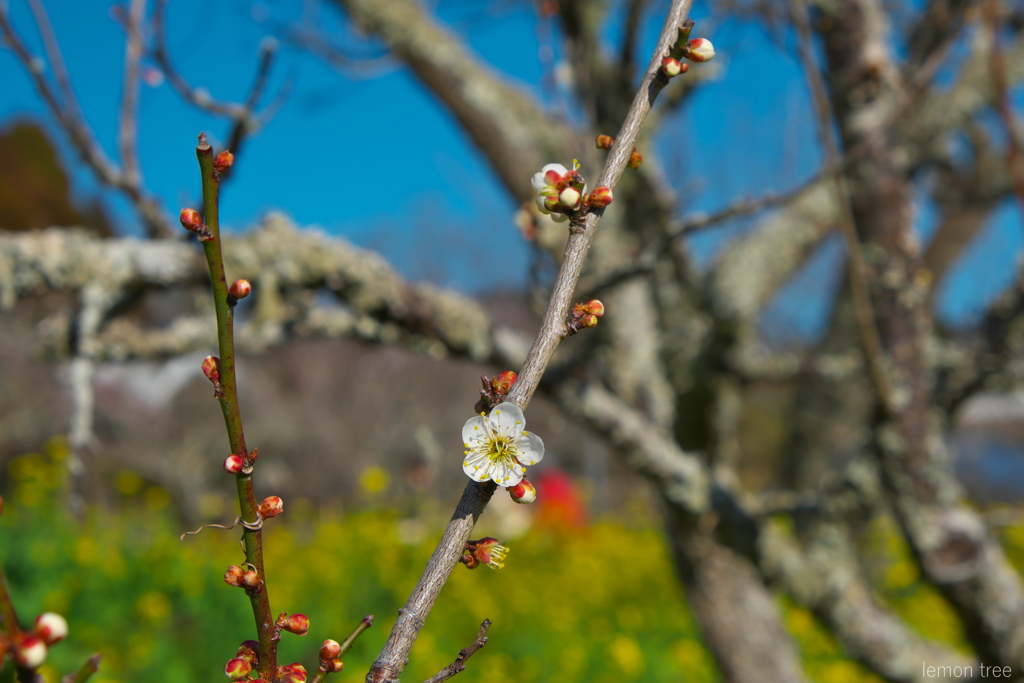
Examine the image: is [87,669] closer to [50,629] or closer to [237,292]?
[50,629]

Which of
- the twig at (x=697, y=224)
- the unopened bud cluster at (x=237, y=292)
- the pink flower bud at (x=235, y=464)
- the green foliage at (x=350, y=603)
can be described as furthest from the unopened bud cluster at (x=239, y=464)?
the green foliage at (x=350, y=603)

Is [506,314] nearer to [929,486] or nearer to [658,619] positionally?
[658,619]

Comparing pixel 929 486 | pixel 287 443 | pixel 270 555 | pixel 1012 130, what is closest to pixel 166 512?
pixel 287 443

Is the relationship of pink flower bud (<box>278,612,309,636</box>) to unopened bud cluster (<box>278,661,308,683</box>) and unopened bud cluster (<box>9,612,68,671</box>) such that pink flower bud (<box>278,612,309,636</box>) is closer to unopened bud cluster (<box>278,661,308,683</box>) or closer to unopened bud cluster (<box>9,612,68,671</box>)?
unopened bud cluster (<box>278,661,308,683</box>)

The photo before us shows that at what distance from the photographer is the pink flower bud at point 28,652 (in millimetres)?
373

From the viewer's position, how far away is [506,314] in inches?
456

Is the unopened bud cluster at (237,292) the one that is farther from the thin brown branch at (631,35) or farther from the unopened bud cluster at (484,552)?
the thin brown branch at (631,35)

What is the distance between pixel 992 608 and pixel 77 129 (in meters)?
2.07

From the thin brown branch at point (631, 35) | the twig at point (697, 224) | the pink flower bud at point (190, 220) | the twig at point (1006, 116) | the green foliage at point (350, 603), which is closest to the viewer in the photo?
the pink flower bud at point (190, 220)

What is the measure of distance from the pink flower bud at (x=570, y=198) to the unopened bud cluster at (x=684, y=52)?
13cm

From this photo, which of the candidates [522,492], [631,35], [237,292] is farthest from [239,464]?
[631,35]

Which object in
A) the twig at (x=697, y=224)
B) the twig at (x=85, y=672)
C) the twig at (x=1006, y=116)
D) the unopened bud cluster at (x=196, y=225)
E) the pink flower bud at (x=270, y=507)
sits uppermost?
the twig at (x=697, y=224)

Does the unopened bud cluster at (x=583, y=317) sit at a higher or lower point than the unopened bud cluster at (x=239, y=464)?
higher

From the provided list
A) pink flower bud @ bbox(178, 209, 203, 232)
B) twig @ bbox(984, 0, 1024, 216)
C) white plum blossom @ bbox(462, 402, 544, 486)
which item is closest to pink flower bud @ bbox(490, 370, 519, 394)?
white plum blossom @ bbox(462, 402, 544, 486)
